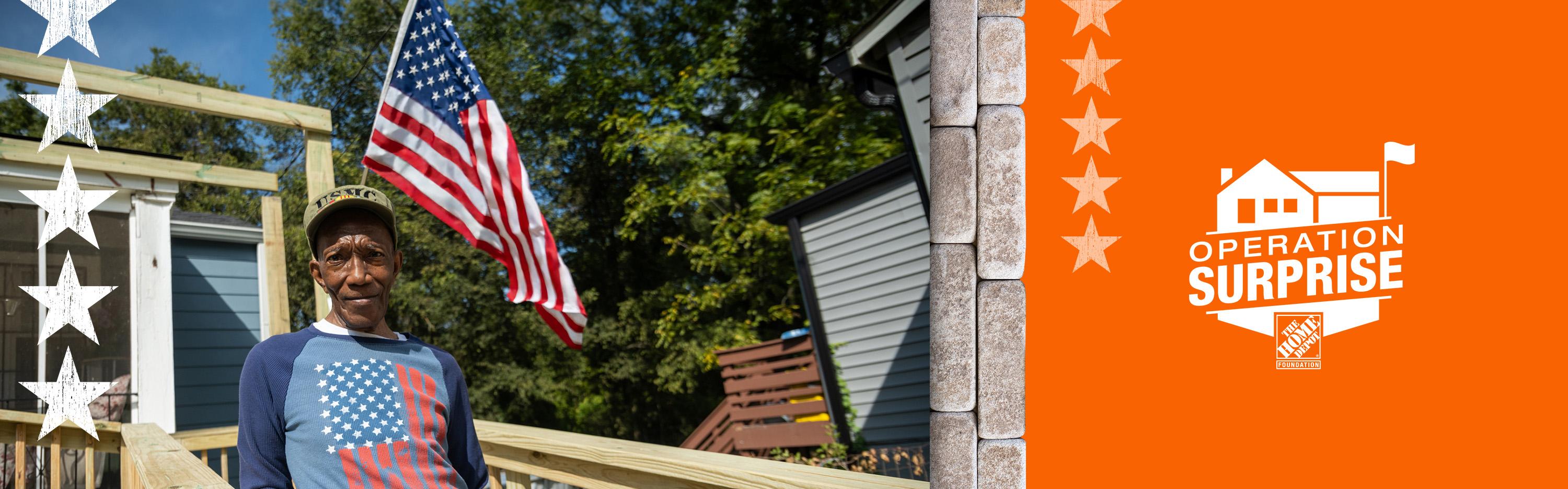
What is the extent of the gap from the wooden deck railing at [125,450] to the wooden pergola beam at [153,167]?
4.68ft

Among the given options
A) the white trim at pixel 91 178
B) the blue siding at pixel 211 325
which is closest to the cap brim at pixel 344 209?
the white trim at pixel 91 178

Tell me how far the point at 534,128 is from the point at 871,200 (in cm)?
1136

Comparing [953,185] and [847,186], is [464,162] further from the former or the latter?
[847,186]

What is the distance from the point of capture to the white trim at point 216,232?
7910 mm

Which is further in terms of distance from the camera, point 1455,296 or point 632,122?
point 632,122

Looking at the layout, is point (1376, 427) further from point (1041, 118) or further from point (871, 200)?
point (871, 200)

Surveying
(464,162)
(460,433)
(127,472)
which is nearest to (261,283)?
(127,472)

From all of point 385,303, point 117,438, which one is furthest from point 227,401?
point 385,303

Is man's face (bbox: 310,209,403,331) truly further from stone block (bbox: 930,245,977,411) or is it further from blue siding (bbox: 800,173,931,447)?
blue siding (bbox: 800,173,931,447)

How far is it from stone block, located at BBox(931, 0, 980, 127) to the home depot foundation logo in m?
0.46

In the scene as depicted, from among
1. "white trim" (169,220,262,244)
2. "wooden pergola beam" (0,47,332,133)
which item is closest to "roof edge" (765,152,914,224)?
"wooden pergola beam" (0,47,332,133)

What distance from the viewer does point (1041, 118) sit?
1.61 meters

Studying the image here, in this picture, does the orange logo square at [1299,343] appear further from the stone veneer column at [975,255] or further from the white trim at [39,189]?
the white trim at [39,189]

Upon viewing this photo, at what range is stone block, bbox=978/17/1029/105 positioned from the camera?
158 centimetres
